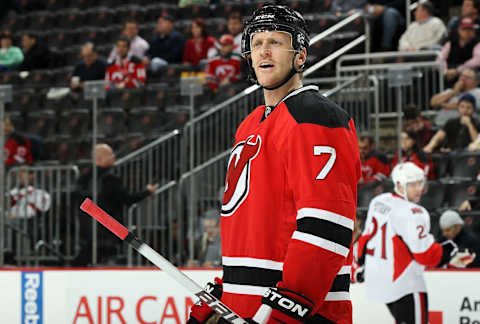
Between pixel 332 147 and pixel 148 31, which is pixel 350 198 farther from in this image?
pixel 148 31

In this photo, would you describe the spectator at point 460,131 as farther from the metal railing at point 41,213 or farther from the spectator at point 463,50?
the metal railing at point 41,213

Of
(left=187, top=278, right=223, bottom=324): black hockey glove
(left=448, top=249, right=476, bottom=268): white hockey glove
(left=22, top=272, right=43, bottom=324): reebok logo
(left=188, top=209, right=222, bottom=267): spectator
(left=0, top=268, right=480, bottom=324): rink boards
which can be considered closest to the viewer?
(left=187, top=278, right=223, bottom=324): black hockey glove

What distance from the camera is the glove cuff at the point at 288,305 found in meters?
2.08

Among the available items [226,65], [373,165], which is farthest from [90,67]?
[373,165]

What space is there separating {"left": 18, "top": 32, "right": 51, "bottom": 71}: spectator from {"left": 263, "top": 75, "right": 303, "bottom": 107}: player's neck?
407 inches

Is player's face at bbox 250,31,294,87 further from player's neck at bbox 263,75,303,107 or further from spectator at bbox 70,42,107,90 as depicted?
spectator at bbox 70,42,107,90

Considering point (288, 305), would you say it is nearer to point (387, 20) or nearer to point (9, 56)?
point (387, 20)

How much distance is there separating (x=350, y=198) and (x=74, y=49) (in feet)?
36.3

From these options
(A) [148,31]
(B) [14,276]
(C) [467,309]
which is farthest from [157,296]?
(A) [148,31]

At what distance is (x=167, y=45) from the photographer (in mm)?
11211

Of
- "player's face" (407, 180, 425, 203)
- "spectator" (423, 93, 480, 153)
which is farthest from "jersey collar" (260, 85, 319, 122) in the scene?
"spectator" (423, 93, 480, 153)

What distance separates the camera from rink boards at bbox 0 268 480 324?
6.21 m

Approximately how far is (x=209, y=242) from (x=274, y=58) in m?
5.49

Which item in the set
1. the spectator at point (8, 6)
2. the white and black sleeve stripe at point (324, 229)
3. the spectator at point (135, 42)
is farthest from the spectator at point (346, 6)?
the white and black sleeve stripe at point (324, 229)
